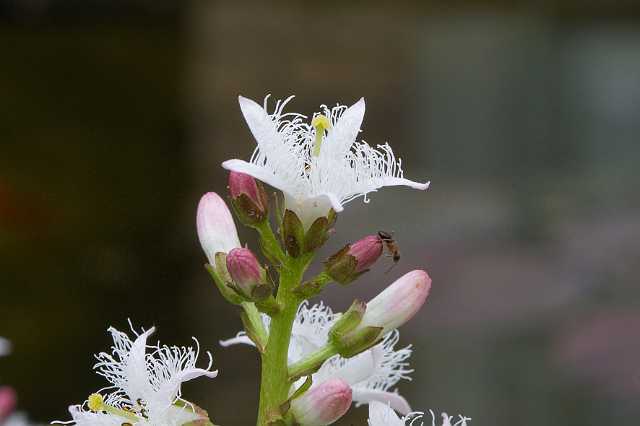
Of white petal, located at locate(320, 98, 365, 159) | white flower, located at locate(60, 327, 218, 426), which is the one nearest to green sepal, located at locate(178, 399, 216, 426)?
white flower, located at locate(60, 327, 218, 426)

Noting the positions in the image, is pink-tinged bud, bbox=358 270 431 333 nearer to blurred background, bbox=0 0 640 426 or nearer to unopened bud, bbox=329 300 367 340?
unopened bud, bbox=329 300 367 340

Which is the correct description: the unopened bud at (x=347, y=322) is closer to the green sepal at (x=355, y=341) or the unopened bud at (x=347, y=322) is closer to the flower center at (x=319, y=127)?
the green sepal at (x=355, y=341)

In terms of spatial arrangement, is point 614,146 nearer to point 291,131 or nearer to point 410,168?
point 410,168

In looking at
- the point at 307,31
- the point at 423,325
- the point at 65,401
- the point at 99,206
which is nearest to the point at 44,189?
the point at 99,206

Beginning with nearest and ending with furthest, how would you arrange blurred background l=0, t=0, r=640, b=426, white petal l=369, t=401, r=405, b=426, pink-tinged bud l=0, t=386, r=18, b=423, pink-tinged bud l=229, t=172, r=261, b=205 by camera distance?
white petal l=369, t=401, r=405, b=426 → pink-tinged bud l=229, t=172, r=261, b=205 → pink-tinged bud l=0, t=386, r=18, b=423 → blurred background l=0, t=0, r=640, b=426

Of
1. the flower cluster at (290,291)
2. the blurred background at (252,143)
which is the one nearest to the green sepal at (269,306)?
the flower cluster at (290,291)

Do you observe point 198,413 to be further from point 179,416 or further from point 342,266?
point 342,266
